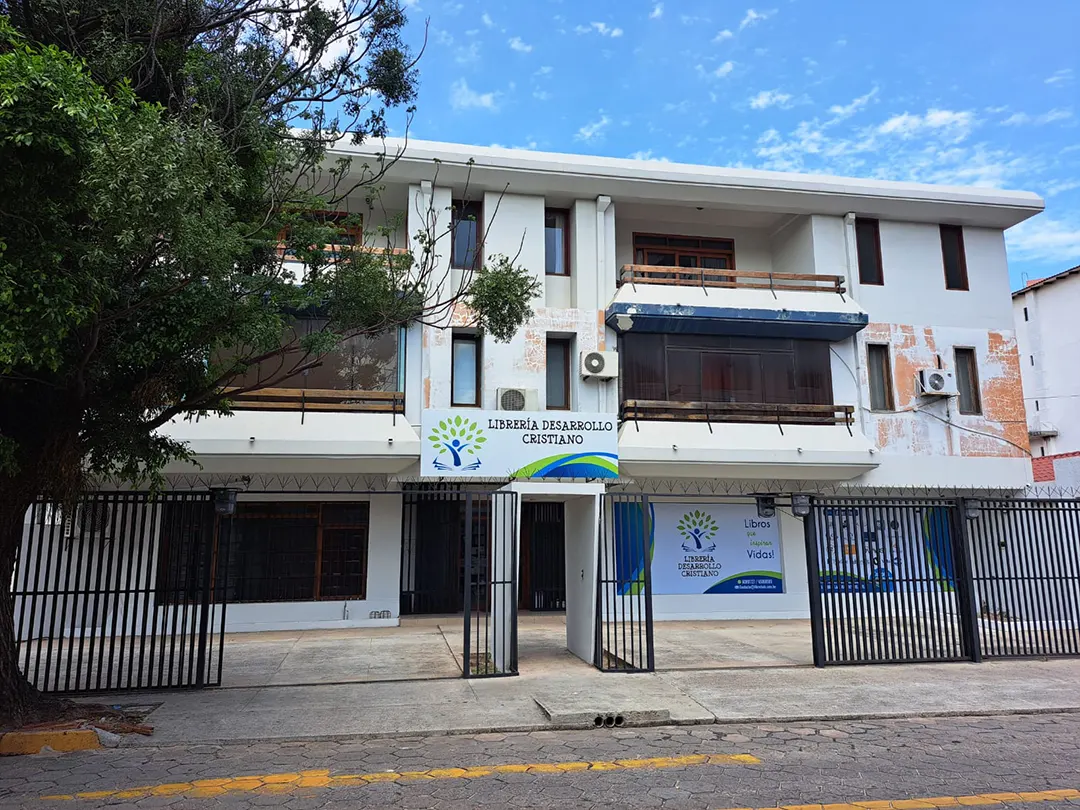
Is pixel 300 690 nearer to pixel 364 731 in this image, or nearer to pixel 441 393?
pixel 364 731

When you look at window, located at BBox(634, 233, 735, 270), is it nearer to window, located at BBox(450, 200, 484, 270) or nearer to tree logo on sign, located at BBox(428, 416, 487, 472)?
window, located at BBox(450, 200, 484, 270)

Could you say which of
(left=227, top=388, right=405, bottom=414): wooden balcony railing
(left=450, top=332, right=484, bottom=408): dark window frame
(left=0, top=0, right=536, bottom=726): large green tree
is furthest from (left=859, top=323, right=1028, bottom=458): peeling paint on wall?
(left=0, top=0, right=536, bottom=726): large green tree

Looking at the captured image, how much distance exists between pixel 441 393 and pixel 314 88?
24.4 ft

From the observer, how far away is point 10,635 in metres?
7.72

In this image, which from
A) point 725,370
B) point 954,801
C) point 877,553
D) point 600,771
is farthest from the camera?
point 725,370

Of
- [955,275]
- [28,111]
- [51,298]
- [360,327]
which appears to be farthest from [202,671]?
[955,275]

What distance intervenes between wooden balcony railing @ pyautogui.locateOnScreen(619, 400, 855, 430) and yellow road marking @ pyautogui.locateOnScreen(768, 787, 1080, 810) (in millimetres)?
11104

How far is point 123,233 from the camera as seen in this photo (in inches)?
242

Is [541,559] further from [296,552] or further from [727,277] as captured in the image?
[727,277]

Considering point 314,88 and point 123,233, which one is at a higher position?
point 314,88

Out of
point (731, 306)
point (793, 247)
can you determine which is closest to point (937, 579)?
point (731, 306)

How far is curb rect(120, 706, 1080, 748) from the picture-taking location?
23.2 ft

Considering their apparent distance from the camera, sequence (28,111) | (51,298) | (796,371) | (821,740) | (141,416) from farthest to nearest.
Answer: (796,371) < (141,416) < (821,740) < (51,298) < (28,111)

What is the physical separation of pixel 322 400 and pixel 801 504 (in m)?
9.21
